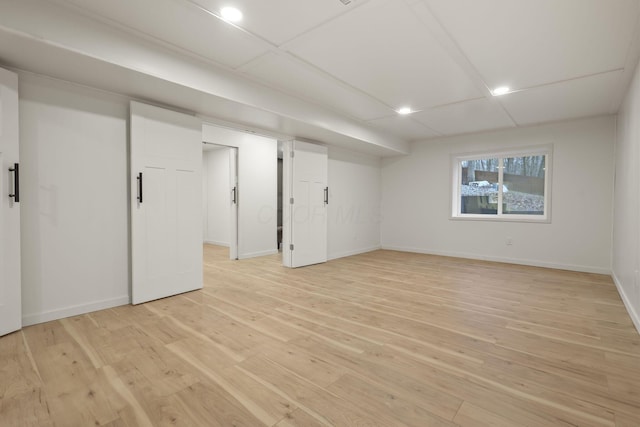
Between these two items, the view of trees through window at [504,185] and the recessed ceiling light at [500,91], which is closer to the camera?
the recessed ceiling light at [500,91]

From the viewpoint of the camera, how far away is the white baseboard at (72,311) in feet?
8.28

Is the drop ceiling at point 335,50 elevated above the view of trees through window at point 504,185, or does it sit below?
above

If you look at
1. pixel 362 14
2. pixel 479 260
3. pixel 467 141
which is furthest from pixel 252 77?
pixel 479 260

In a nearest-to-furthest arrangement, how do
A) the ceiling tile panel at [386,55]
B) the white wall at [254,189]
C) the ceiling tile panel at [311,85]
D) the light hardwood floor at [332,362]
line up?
the light hardwood floor at [332,362]
the ceiling tile panel at [386,55]
the ceiling tile panel at [311,85]
the white wall at [254,189]

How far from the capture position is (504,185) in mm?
5625

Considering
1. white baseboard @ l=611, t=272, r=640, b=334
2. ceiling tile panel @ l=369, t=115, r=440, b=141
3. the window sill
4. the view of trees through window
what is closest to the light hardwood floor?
white baseboard @ l=611, t=272, r=640, b=334

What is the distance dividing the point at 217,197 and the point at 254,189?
197 cm

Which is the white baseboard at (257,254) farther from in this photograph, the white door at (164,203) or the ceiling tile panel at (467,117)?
the ceiling tile panel at (467,117)

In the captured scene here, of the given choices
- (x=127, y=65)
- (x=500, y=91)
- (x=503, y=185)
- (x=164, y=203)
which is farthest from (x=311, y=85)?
(x=503, y=185)

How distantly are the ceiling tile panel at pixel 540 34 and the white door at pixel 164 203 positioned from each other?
109 inches

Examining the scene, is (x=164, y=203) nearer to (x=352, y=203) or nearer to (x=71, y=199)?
(x=71, y=199)

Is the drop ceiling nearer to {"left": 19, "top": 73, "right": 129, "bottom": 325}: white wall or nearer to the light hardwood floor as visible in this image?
{"left": 19, "top": 73, "right": 129, "bottom": 325}: white wall

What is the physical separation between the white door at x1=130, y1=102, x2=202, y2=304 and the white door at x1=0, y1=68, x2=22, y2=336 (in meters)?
0.84

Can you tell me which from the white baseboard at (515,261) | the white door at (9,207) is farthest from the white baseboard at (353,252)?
the white door at (9,207)
